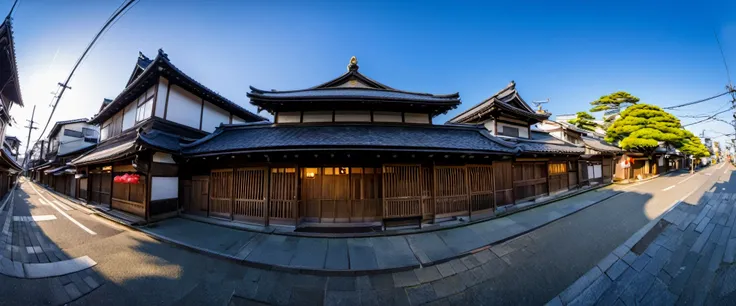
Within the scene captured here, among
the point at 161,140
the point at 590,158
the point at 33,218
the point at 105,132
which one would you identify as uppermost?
the point at 105,132

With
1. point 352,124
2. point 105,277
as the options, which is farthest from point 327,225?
point 105,277

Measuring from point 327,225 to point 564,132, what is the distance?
2283cm

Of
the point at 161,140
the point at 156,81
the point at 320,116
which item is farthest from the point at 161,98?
the point at 320,116

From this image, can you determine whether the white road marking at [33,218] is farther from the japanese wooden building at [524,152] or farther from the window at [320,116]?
the japanese wooden building at [524,152]

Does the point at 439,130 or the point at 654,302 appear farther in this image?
the point at 439,130

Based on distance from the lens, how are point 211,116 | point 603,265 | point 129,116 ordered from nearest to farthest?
point 603,265 → point 129,116 → point 211,116

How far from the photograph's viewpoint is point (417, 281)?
4621 millimetres

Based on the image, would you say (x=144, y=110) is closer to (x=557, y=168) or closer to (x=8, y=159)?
(x=8, y=159)

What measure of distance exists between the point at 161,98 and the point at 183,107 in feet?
3.00

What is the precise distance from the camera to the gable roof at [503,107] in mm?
11680

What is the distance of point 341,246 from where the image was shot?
6.03m

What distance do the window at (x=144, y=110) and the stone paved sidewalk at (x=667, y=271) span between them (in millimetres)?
16259

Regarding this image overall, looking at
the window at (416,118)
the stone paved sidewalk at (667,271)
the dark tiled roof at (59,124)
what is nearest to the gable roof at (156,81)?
the window at (416,118)

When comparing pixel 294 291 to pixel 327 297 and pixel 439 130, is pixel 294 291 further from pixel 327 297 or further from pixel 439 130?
pixel 439 130
